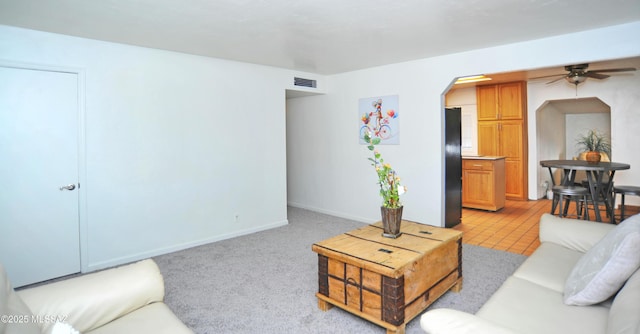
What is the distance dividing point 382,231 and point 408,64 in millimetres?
2823

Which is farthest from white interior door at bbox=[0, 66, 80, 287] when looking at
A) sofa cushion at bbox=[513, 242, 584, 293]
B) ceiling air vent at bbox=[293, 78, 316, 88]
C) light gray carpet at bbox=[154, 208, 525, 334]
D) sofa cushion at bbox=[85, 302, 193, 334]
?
sofa cushion at bbox=[513, 242, 584, 293]

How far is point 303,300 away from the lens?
2762 mm

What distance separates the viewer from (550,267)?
86.7 inches

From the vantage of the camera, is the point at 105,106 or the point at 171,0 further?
the point at 105,106

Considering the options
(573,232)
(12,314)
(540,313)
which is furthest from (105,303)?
(573,232)

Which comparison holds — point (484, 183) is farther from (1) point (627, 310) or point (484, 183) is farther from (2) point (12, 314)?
(2) point (12, 314)

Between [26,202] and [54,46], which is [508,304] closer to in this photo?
[26,202]

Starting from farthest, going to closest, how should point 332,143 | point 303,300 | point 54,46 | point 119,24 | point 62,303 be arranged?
point 332,143, point 54,46, point 119,24, point 303,300, point 62,303

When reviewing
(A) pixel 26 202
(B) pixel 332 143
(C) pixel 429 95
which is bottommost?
(A) pixel 26 202

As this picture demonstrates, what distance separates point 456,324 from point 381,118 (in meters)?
4.06

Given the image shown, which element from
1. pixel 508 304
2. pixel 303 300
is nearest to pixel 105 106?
pixel 303 300

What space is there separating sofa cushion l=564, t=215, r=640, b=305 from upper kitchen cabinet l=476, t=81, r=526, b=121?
5520 mm

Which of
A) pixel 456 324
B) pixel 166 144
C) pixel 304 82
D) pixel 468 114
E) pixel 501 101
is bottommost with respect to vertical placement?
pixel 456 324

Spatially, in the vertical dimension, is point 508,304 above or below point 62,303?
below
